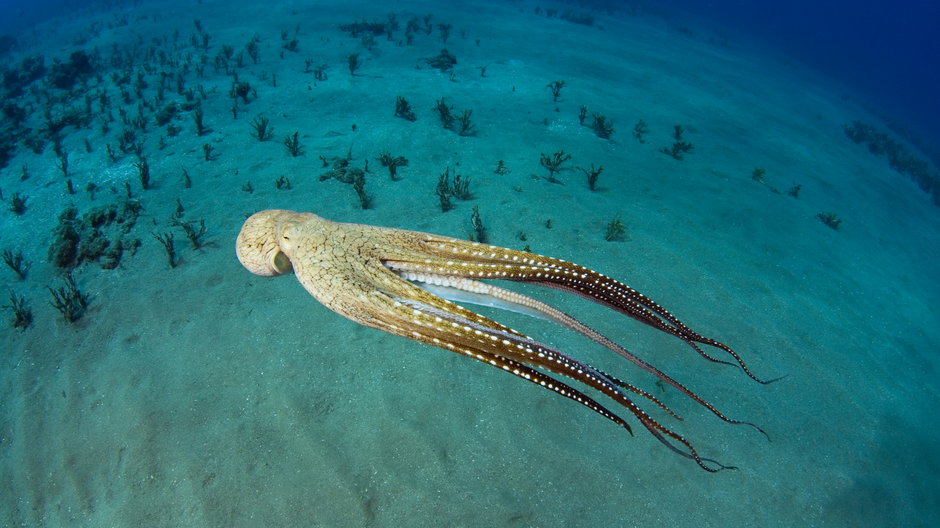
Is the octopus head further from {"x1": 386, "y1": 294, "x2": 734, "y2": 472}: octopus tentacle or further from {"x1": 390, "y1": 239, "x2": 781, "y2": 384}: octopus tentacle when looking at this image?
{"x1": 386, "y1": 294, "x2": 734, "y2": 472}: octopus tentacle

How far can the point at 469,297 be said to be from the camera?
3.24m

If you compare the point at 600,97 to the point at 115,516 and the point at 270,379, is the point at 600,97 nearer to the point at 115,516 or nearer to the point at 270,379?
the point at 270,379

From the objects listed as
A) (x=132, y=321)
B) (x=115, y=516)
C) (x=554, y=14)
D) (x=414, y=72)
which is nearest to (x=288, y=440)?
(x=115, y=516)

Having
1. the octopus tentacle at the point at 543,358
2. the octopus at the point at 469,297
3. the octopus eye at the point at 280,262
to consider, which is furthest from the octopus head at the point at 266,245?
the octopus tentacle at the point at 543,358

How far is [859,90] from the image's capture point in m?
43.0

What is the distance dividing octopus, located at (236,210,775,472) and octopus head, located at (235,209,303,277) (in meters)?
0.22

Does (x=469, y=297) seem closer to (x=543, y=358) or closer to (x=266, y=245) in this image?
(x=543, y=358)

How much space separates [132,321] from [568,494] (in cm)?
675

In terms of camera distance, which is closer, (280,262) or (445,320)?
(445,320)

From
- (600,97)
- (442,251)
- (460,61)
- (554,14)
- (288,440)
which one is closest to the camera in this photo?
(442,251)

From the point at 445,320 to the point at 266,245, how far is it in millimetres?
2774

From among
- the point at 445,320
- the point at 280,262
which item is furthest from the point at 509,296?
the point at 280,262

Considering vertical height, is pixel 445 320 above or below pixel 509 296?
above

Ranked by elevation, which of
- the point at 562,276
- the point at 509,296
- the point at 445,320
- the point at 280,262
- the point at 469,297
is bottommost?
the point at 280,262
